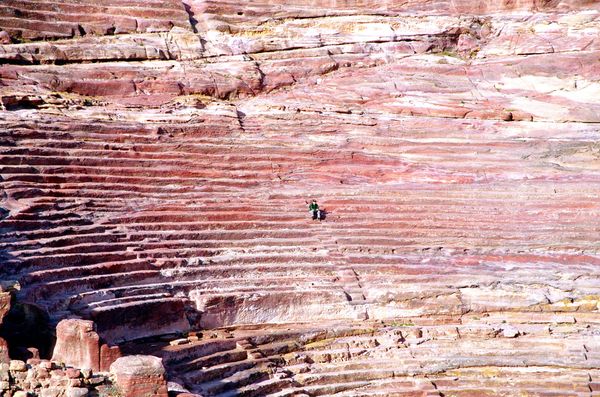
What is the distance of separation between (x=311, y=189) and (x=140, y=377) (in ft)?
26.4

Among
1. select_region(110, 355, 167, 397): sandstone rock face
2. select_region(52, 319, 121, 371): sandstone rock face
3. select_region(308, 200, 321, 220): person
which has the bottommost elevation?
select_region(110, 355, 167, 397): sandstone rock face

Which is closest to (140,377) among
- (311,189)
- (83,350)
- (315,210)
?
(83,350)

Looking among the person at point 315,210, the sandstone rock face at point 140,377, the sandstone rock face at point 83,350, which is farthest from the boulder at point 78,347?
the person at point 315,210

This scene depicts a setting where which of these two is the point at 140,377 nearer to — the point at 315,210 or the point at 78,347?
the point at 78,347

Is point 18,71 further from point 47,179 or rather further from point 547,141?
point 547,141

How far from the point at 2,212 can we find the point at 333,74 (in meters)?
9.17

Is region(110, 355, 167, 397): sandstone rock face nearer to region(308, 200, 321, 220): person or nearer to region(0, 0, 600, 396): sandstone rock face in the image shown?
region(0, 0, 600, 396): sandstone rock face

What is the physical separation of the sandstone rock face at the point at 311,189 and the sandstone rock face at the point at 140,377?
2.20ft

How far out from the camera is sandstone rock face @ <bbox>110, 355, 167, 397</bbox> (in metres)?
9.01

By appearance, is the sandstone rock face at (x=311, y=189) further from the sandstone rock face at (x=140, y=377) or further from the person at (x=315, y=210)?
the sandstone rock face at (x=140, y=377)

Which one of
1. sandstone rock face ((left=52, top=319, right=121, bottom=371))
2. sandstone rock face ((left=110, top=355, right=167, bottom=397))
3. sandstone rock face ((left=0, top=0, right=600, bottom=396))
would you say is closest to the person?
sandstone rock face ((left=0, top=0, right=600, bottom=396))

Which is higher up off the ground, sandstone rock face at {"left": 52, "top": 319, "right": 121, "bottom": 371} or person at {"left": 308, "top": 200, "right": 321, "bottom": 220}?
person at {"left": 308, "top": 200, "right": 321, "bottom": 220}

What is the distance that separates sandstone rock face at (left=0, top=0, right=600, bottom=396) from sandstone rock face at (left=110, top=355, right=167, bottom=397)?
0.67 m

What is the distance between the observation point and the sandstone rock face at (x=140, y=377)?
9008mm
